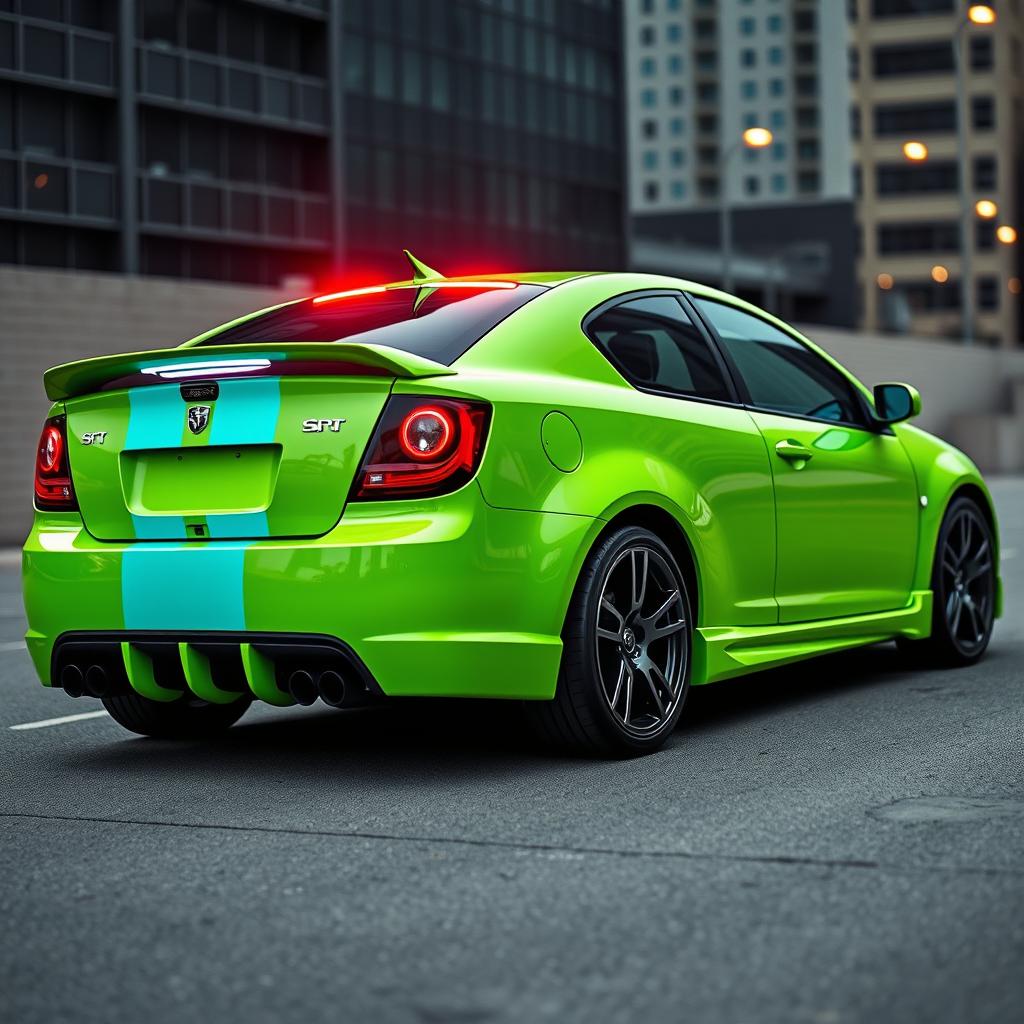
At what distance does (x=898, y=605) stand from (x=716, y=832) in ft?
9.73

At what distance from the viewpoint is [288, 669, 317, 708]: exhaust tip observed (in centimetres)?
509

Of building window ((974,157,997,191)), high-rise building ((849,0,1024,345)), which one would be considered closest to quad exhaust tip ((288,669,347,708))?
high-rise building ((849,0,1024,345))

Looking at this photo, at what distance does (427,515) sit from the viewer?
5.01m

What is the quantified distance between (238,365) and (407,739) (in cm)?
143

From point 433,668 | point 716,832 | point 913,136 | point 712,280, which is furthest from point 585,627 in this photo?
point 913,136

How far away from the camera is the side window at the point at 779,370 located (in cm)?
660

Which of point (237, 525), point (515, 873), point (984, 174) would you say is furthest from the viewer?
point (984, 174)

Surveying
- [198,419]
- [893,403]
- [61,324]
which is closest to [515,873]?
[198,419]

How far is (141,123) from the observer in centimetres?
3909

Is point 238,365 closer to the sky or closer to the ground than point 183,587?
closer to the sky

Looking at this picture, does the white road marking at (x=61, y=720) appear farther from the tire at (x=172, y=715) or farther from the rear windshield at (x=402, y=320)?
the rear windshield at (x=402, y=320)

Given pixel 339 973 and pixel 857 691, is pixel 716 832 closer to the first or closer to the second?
pixel 339 973

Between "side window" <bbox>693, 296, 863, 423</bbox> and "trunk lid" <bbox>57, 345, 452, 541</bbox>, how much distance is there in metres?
1.77

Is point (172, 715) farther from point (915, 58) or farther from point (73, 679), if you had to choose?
point (915, 58)
